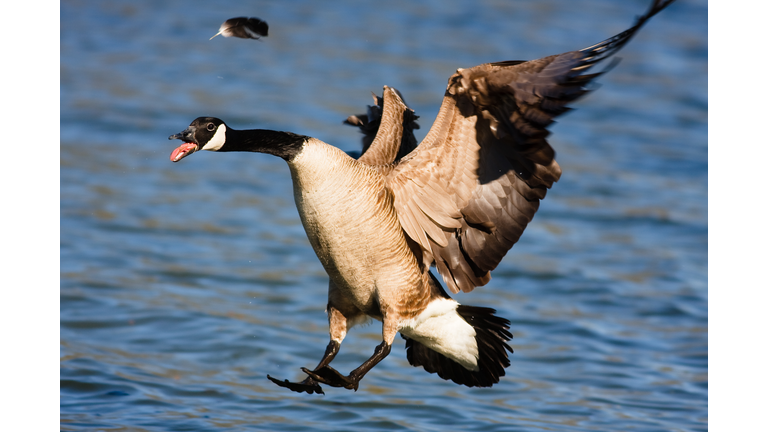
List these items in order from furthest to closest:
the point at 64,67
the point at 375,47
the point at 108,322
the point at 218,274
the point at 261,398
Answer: the point at 375,47
the point at 64,67
the point at 218,274
the point at 108,322
the point at 261,398

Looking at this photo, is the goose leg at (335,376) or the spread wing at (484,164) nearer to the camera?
the spread wing at (484,164)

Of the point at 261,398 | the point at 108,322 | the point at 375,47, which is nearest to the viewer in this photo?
the point at 261,398

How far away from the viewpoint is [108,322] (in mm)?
7445

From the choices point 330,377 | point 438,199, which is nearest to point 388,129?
point 438,199

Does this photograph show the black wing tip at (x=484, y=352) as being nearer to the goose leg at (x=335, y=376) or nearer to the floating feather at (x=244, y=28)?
the goose leg at (x=335, y=376)

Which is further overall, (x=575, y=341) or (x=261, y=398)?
(x=575, y=341)

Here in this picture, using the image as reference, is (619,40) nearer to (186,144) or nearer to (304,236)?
(186,144)

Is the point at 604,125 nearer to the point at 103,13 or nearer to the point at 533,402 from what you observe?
the point at 533,402

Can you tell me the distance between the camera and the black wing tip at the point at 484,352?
5570 millimetres

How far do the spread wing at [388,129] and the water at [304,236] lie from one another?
6.52 feet

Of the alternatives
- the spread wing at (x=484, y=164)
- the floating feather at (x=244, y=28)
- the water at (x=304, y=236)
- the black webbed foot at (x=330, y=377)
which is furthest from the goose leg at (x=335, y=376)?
the floating feather at (x=244, y=28)

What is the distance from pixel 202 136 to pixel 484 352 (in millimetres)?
2456

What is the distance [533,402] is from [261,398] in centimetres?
219

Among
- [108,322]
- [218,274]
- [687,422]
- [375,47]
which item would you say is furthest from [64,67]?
[687,422]
